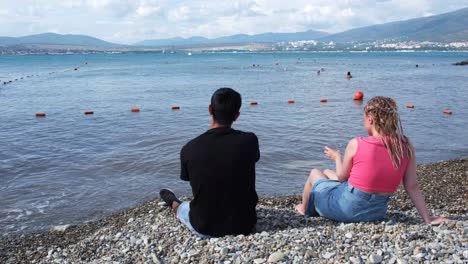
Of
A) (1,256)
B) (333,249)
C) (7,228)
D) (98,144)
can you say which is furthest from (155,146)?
(333,249)

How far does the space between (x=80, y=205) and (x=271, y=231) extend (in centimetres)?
683

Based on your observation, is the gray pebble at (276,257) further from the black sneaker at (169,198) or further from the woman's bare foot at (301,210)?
the black sneaker at (169,198)

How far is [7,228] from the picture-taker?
10742 millimetres

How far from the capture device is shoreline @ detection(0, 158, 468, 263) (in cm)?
592

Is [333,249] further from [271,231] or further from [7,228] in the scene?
[7,228]

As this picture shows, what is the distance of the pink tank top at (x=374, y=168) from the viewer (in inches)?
268

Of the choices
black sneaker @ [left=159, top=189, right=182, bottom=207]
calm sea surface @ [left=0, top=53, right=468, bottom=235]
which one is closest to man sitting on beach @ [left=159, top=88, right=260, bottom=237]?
black sneaker @ [left=159, top=189, right=182, bottom=207]

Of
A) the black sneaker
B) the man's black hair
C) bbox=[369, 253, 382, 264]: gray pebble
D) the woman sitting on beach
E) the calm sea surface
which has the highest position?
the man's black hair

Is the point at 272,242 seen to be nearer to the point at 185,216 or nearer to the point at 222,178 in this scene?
the point at 222,178

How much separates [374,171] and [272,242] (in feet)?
5.86

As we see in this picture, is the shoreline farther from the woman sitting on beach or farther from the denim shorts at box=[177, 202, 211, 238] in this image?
the woman sitting on beach

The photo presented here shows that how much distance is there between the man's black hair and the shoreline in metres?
1.66

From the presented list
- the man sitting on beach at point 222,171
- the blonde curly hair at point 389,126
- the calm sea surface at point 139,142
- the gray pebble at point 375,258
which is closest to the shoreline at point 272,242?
the gray pebble at point 375,258

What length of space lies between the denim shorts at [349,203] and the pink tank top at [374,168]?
162 mm
